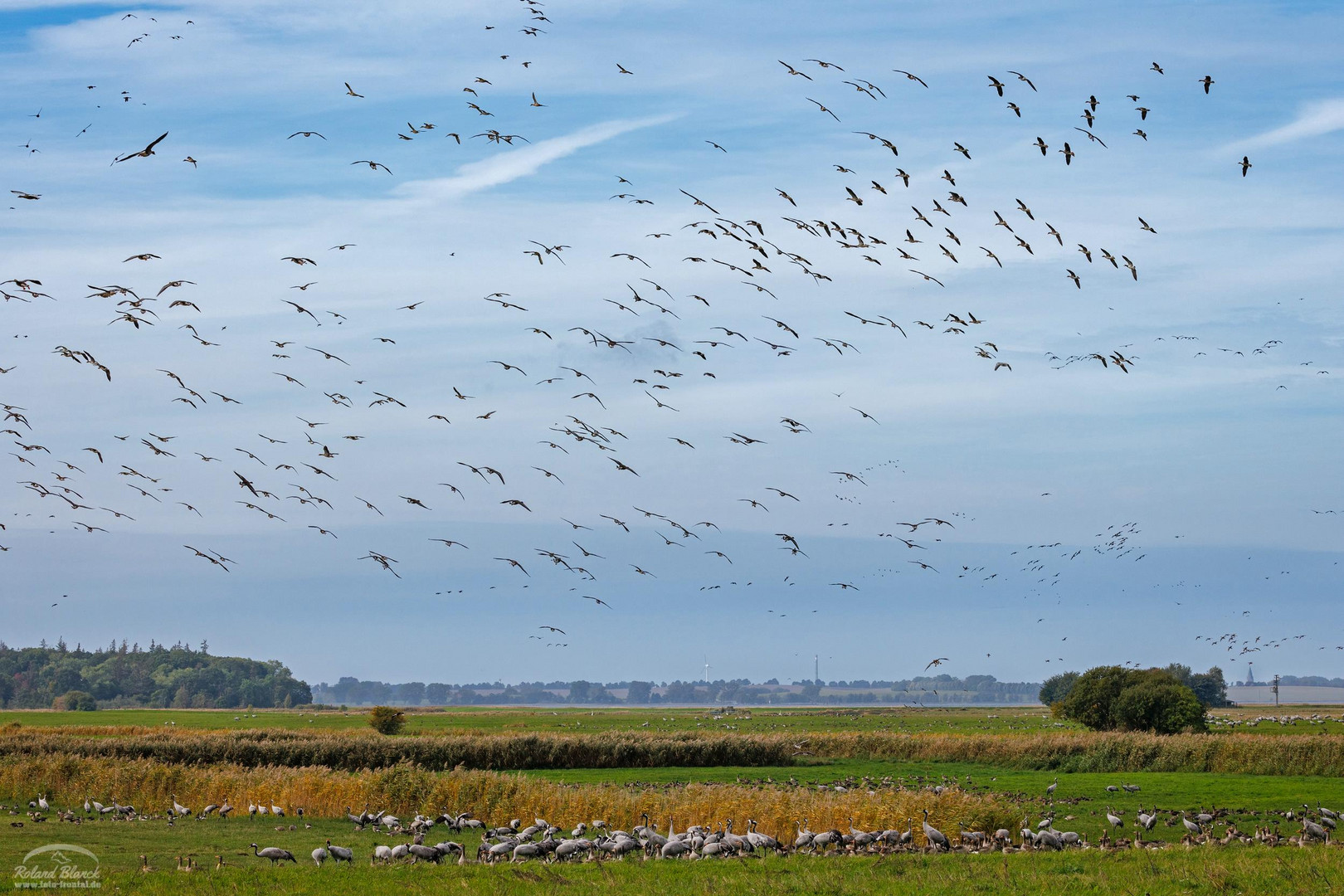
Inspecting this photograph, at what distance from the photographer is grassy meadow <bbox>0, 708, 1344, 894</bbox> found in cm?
2130

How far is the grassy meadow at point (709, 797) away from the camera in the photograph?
2130 centimetres

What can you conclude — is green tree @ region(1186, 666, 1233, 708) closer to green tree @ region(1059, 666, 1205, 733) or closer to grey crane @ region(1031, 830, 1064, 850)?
green tree @ region(1059, 666, 1205, 733)

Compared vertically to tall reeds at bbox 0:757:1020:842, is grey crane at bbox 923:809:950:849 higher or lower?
higher

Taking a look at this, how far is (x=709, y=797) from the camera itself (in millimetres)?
33938

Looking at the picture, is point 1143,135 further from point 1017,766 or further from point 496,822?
point 1017,766

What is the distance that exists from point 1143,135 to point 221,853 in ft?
89.6

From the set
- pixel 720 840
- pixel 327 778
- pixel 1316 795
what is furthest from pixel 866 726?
pixel 720 840

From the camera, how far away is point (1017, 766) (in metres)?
66.0

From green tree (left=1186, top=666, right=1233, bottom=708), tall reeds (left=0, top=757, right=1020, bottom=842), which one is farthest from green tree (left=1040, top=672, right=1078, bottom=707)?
tall reeds (left=0, top=757, right=1020, bottom=842)

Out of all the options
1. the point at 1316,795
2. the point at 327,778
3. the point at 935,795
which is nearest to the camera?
the point at 935,795

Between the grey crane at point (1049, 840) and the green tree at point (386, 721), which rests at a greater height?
the grey crane at point (1049, 840)

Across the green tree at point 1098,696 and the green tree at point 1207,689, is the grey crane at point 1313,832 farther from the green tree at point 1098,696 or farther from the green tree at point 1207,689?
the green tree at point 1207,689

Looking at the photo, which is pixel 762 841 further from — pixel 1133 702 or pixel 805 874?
pixel 1133 702

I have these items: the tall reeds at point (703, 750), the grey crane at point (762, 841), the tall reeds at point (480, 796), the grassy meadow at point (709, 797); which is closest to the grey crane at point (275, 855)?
the grassy meadow at point (709, 797)
